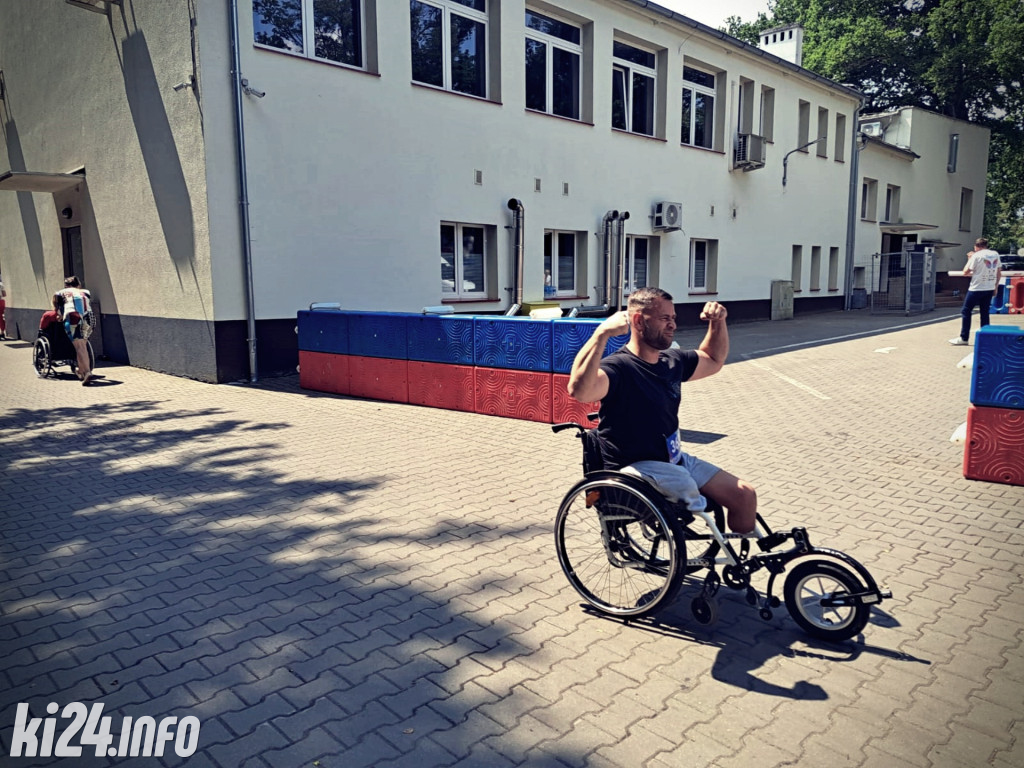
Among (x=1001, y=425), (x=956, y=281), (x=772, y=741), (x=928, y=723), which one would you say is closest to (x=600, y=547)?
(x=772, y=741)

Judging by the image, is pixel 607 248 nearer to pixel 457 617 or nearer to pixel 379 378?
pixel 379 378

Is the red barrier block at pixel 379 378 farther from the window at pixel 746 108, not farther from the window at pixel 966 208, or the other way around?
the window at pixel 966 208

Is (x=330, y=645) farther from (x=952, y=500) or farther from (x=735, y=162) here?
(x=735, y=162)

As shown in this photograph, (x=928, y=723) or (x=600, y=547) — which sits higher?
(x=600, y=547)

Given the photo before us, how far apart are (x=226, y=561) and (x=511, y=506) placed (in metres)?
2.02

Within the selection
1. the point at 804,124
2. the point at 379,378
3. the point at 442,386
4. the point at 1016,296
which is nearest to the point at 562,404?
the point at 442,386

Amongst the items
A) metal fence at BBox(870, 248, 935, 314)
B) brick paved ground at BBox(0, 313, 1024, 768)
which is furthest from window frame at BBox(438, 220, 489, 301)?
metal fence at BBox(870, 248, 935, 314)

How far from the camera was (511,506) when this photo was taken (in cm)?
550

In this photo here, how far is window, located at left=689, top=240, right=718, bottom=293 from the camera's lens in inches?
805

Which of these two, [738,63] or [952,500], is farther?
[738,63]

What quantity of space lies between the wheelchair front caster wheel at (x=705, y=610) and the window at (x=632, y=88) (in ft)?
51.1

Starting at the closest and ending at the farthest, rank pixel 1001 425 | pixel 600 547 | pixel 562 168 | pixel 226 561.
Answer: pixel 600 547
pixel 226 561
pixel 1001 425
pixel 562 168

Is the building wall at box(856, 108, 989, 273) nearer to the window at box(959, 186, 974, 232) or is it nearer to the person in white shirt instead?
the window at box(959, 186, 974, 232)

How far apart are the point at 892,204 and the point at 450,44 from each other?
24.2 metres
